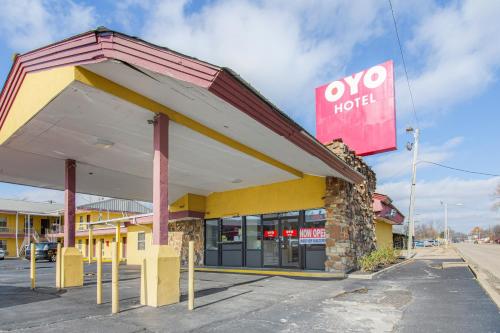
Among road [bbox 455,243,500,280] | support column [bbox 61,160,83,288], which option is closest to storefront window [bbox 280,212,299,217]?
road [bbox 455,243,500,280]

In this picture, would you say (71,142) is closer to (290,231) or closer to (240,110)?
(240,110)

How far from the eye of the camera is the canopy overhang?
273 inches

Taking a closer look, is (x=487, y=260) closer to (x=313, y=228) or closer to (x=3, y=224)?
(x=313, y=228)

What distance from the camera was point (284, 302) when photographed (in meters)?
8.46

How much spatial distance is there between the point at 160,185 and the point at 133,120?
1.93m

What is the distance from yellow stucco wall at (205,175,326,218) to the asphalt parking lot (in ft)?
14.9

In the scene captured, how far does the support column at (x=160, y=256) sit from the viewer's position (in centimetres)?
781

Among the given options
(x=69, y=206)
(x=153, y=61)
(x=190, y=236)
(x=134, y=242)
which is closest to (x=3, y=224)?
(x=134, y=242)

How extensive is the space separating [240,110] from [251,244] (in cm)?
1057

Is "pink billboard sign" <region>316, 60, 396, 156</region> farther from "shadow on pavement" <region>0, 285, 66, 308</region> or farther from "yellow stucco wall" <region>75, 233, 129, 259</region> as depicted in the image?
"yellow stucco wall" <region>75, 233, 129, 259</region>

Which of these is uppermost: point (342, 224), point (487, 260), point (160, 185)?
point (160, 185)

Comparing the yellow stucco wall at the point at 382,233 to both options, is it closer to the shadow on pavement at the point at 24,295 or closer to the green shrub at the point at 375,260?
the green shrub at the point at 375,260

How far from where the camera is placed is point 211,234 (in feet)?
63.0

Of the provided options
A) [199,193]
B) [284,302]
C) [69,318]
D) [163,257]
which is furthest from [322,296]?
[199,193]
